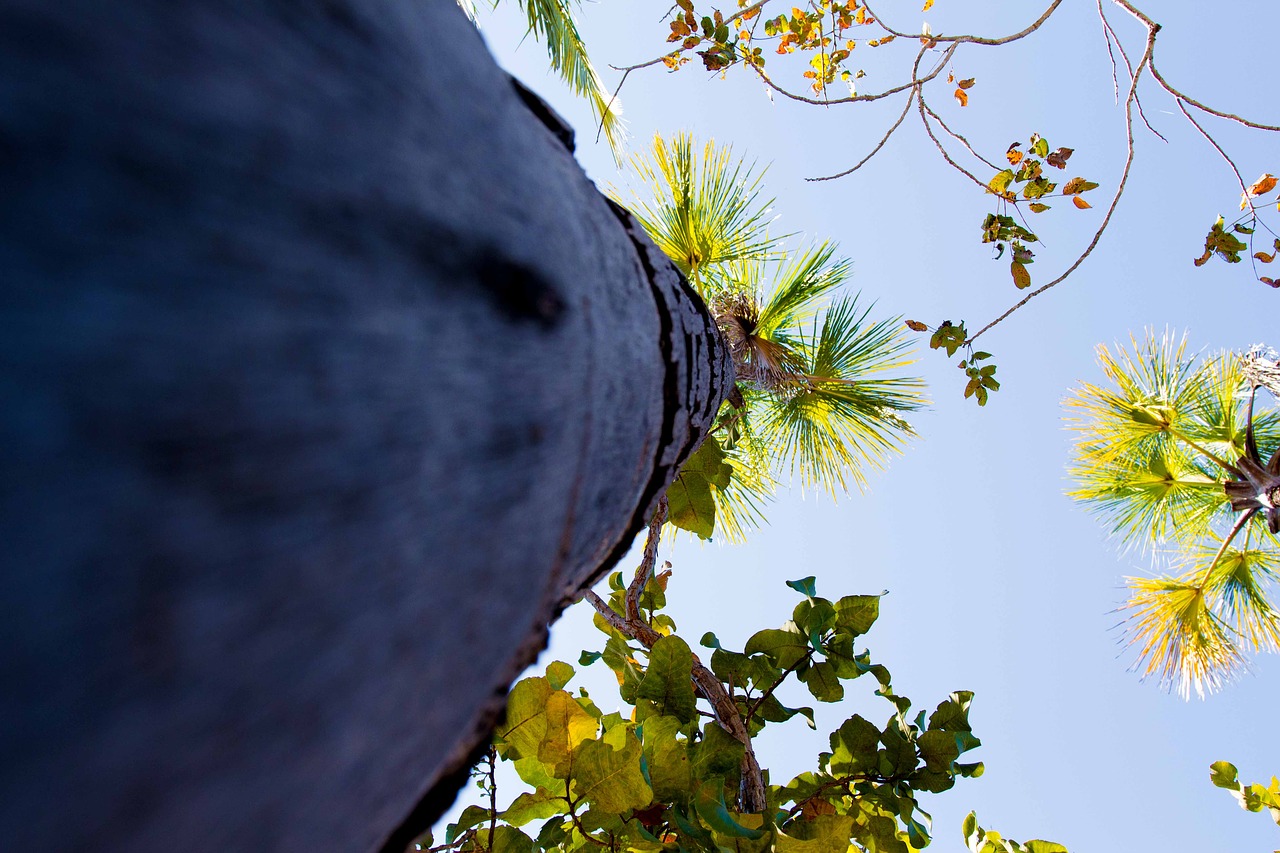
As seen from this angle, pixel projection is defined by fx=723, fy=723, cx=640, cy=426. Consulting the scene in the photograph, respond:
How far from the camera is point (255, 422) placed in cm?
22

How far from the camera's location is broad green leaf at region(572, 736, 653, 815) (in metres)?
1.06

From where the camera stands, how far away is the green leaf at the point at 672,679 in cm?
129

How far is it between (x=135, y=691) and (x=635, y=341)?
37 centimetres

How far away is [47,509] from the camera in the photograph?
17 centimetres

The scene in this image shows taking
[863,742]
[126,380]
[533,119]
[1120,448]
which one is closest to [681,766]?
[863,742]

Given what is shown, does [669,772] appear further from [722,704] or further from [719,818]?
[722,704]

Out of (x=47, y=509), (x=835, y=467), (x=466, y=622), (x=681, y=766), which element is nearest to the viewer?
(x=47, y=509)

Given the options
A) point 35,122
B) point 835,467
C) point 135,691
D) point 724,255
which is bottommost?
point 135,691

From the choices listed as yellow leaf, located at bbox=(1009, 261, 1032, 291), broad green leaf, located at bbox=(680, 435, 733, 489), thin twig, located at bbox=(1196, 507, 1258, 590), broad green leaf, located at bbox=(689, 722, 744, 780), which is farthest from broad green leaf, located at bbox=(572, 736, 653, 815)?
thin twig, located at bbox=(1196, 507, 1258, 590)

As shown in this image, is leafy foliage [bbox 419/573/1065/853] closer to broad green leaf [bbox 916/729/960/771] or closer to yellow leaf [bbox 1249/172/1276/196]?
broad green leaf [bbox 916/729/960/771]

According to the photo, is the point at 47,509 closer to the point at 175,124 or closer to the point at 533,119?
the point at 175,124

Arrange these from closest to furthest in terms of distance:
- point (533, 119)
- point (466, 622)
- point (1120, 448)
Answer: point (466, 622) < point (533, 119) < point (1120, 448)

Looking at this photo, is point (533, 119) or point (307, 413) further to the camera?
point (533, 119)

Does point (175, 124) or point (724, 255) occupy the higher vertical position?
point (724, 255)
